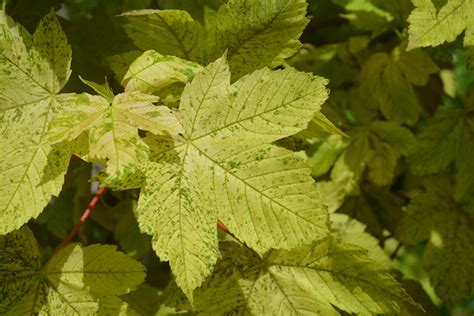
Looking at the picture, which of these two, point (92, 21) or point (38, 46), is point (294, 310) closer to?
point (38, 46)

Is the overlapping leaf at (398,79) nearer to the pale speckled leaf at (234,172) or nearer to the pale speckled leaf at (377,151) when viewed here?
the pale speckled leaf at (377,151)

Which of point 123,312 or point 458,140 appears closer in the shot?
point 123,312

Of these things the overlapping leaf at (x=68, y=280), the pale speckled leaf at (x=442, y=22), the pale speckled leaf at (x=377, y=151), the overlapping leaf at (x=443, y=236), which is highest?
the pale speckled leaf at (x=442, y=22)

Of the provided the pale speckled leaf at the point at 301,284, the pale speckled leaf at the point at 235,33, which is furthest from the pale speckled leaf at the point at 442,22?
the pale speckled leaf at the point at 301,284

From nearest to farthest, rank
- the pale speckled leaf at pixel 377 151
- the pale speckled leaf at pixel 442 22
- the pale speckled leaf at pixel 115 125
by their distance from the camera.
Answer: the pale speckled leaf at pixel 115 125 → the pale speckled leaf at pixel 442 22 → the pale speckled leaf at pixel 377 151

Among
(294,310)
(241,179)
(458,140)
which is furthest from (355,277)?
(458,140)

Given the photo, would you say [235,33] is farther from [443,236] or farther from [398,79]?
[443,236]
